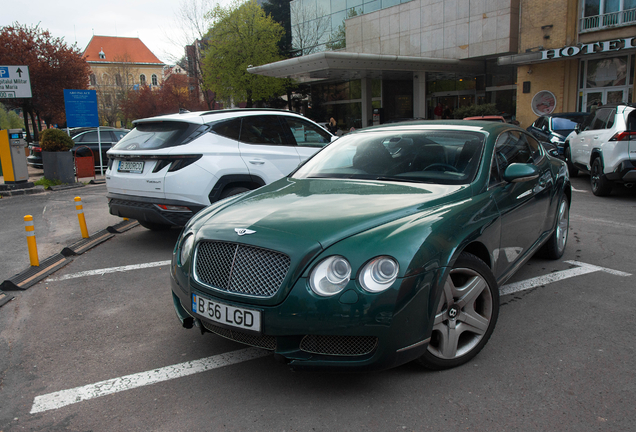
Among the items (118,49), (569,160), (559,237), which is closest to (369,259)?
(559,237)

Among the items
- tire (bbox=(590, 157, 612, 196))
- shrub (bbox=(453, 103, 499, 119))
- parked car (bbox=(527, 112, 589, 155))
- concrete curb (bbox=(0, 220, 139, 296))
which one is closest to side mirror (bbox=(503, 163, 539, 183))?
concrete curb (bbox=(0, 220, 139, 296))

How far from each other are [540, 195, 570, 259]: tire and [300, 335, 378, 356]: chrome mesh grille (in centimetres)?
339

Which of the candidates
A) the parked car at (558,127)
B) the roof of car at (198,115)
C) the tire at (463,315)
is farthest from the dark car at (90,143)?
the tire at (463,315)

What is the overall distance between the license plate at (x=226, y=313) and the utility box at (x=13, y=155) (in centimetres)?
1235

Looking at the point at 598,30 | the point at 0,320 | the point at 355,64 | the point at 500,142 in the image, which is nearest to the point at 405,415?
the point at 500,142

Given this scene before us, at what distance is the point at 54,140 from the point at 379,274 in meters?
14.0

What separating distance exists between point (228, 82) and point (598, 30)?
24.9 m

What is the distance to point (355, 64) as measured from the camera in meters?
27.4

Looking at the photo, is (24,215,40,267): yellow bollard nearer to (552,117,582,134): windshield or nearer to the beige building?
(552,117,582,134): windshield

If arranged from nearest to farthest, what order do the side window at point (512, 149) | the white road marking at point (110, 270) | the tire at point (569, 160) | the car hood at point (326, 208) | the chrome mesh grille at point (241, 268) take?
the chrome mesh grille at point (241, 268) → the car hood at point (326, 208) → the side window at point (512, 149) → the white road marking at point (110, 270) → the tire at point (569, 160)

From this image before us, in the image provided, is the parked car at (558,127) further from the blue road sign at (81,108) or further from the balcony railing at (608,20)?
the blue road sign at (81,108)

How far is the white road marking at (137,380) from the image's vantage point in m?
2.89

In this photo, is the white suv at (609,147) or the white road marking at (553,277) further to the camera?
the white suv at (609,147)

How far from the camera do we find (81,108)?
53.2ft
